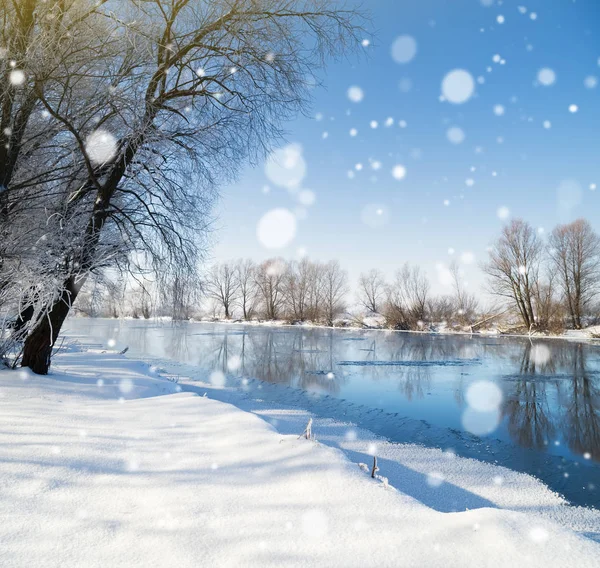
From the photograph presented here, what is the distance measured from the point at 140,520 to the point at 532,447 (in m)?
4.98

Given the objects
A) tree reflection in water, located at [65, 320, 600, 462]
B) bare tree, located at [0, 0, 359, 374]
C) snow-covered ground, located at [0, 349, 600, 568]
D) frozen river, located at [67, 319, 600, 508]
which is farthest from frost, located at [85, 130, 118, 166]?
snow-covered ground, located at [0, 349, 600, 568]

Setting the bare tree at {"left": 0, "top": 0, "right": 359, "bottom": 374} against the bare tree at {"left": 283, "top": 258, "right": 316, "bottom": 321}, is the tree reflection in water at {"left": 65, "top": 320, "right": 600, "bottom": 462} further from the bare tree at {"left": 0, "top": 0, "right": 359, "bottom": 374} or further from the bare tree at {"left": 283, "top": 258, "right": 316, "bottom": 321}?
the bare tree at {"left": 283, "top": 258, "right": 316, "bottom": 321}

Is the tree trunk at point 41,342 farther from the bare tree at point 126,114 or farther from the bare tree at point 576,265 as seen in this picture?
the bare tree at point 576,265

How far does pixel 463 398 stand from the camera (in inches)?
298

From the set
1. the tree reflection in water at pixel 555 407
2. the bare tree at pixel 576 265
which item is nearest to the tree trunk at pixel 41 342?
the tree reflection in water at pixel 555 407

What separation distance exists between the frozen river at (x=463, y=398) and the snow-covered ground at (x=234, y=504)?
39.4 inches

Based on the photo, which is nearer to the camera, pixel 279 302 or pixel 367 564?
pixel 367 564

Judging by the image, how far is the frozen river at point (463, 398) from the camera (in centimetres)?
459

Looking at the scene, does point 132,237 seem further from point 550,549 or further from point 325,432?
point 550,549

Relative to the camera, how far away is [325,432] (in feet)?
16.3

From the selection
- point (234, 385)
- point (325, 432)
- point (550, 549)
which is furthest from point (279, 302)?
point (550, 549)

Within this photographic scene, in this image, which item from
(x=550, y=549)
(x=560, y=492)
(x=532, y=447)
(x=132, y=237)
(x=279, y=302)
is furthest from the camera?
(x=279, y=302)

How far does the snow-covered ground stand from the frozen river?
3.29ft

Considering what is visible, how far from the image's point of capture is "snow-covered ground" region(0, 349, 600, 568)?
164 cm
